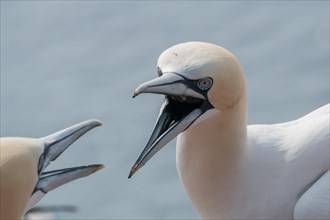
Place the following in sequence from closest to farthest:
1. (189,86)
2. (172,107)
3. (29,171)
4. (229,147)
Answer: (29,171) → (189,86) → (172,107) → (229,147)

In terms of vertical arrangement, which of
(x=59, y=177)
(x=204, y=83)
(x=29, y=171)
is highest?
(x=204, y=83)

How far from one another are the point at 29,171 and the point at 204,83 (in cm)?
107

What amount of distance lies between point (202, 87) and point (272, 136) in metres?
0.73

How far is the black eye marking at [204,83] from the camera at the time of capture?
8719 millimetres

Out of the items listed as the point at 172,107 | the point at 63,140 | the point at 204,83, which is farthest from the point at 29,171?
the point at 204,83

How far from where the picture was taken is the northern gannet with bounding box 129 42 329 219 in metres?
8.73

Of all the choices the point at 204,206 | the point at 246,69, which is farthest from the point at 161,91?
the point at 246,69

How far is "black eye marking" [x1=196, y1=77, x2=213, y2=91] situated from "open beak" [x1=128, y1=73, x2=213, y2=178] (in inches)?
0.9

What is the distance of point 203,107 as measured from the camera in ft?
29.0

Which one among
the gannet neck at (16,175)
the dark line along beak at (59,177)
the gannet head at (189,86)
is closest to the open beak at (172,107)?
the gannet head at (189,86)

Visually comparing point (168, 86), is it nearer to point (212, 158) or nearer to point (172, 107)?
point (172, 107)

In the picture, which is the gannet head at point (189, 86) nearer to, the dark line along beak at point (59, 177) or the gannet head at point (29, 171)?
the dark line along beak at point (59, 177)

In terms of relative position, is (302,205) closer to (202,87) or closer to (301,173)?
(301,173)

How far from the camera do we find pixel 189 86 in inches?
341
